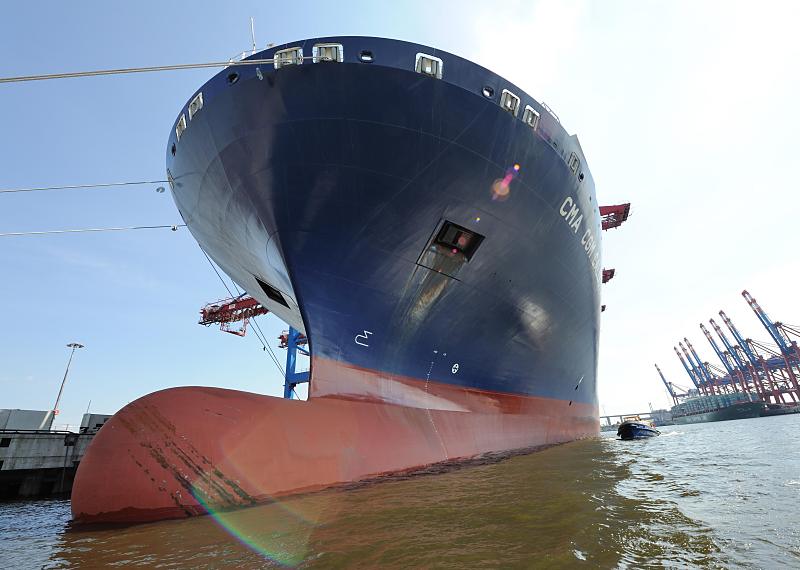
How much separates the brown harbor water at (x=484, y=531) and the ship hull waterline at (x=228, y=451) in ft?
1.19

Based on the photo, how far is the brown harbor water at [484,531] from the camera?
7.36 ft

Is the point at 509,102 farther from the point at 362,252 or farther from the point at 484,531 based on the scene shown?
the point at 484,531

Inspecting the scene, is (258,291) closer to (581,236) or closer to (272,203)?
(272,203)

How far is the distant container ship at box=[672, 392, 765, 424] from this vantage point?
52.5m

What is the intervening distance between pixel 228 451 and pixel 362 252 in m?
3.93

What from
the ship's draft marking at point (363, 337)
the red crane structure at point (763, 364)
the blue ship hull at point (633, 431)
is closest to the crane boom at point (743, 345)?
the red crane structure at point (763, 364)

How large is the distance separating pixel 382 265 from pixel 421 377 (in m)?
2.49

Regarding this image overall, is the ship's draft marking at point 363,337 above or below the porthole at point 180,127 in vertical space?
below

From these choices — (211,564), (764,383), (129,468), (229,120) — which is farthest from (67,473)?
(764,383)

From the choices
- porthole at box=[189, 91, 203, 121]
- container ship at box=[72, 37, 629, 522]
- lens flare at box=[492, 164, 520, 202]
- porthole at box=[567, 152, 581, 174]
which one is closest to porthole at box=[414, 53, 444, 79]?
container ship at box=[72, 37, 629, 522]

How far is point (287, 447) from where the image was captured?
5.07m

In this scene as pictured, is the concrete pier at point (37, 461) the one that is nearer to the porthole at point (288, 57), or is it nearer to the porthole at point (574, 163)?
the porthole at point (288, 57)

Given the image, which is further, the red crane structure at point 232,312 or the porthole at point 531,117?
the red crane structure at point 232,312

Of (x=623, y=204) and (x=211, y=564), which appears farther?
(x=623, y=204)
